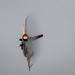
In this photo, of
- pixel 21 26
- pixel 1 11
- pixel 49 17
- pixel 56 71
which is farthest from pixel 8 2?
pixel 56 71

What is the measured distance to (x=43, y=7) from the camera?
1573 millimetres

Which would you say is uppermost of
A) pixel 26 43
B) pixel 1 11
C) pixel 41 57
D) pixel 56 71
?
pixel 1 11

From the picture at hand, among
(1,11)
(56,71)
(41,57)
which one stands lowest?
(56,71)

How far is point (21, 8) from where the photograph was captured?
1591mm

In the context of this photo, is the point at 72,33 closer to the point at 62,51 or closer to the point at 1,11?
the point at 62,51

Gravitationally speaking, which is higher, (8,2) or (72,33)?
(8,2)

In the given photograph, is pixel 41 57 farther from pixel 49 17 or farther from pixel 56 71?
pixel 49 17

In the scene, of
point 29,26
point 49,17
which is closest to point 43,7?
point 49,17

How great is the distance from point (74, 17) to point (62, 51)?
309mm

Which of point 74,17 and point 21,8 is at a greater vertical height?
point 21,8

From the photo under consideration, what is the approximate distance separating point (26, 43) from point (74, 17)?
463 mm

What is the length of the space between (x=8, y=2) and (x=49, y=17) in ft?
1.25

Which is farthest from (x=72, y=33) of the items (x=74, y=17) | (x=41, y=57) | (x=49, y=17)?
(x=41, y=57)

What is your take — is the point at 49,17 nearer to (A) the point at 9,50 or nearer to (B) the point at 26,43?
(B) the point at 26,43
